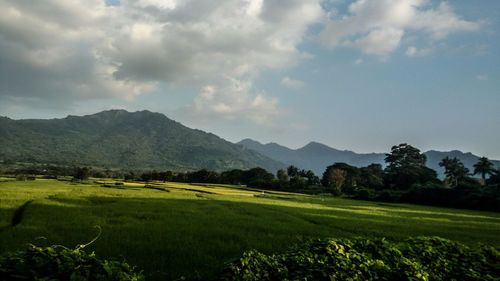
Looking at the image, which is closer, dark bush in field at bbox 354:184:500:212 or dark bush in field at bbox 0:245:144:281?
dark bush in field at bbox 0:245:144:281

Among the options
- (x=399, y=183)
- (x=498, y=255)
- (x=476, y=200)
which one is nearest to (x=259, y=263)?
(x=498, y=255)

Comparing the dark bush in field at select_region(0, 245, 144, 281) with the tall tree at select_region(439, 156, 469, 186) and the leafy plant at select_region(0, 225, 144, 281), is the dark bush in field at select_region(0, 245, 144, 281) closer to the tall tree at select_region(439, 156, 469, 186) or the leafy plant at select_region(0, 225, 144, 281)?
the leafy plant at select_region(0, 225, 144, 281)

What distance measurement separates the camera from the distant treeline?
62.2m

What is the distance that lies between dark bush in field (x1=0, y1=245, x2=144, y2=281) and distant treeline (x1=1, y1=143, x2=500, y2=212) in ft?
237

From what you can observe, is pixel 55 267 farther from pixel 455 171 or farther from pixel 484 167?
pixel 484 167

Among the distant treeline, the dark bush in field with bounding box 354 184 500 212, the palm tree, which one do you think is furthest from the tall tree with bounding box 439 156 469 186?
the dark bush in field with bounding box 354 184 500 212

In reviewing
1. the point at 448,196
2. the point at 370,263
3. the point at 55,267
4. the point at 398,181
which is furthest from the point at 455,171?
the point at 55,267

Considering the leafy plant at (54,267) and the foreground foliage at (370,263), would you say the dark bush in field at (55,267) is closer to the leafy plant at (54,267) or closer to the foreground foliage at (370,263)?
the leafy plant at (54,267)

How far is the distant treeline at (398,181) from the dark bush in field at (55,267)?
72.3m

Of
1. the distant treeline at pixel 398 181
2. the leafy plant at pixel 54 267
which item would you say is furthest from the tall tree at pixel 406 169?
the leafy plant at pixel 54 267

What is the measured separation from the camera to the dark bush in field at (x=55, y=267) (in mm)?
3838

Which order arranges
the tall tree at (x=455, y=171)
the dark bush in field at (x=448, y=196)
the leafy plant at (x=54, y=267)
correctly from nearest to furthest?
the leafy plant at (x=54, y=267) → the dark bush in field at (x=448, y=196) → the tall tree at (x=455, y=171)

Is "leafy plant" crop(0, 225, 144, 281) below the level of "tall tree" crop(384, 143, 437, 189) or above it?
below

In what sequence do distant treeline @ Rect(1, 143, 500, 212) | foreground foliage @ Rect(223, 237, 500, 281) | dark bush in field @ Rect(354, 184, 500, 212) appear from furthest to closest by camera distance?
distant treeline @ Rect(1, 143, 500, 212) < dark bush in field @ Rect(354, 184, 500, 212) < foreground foliage @ Rect(223, 237, 500, 281)
